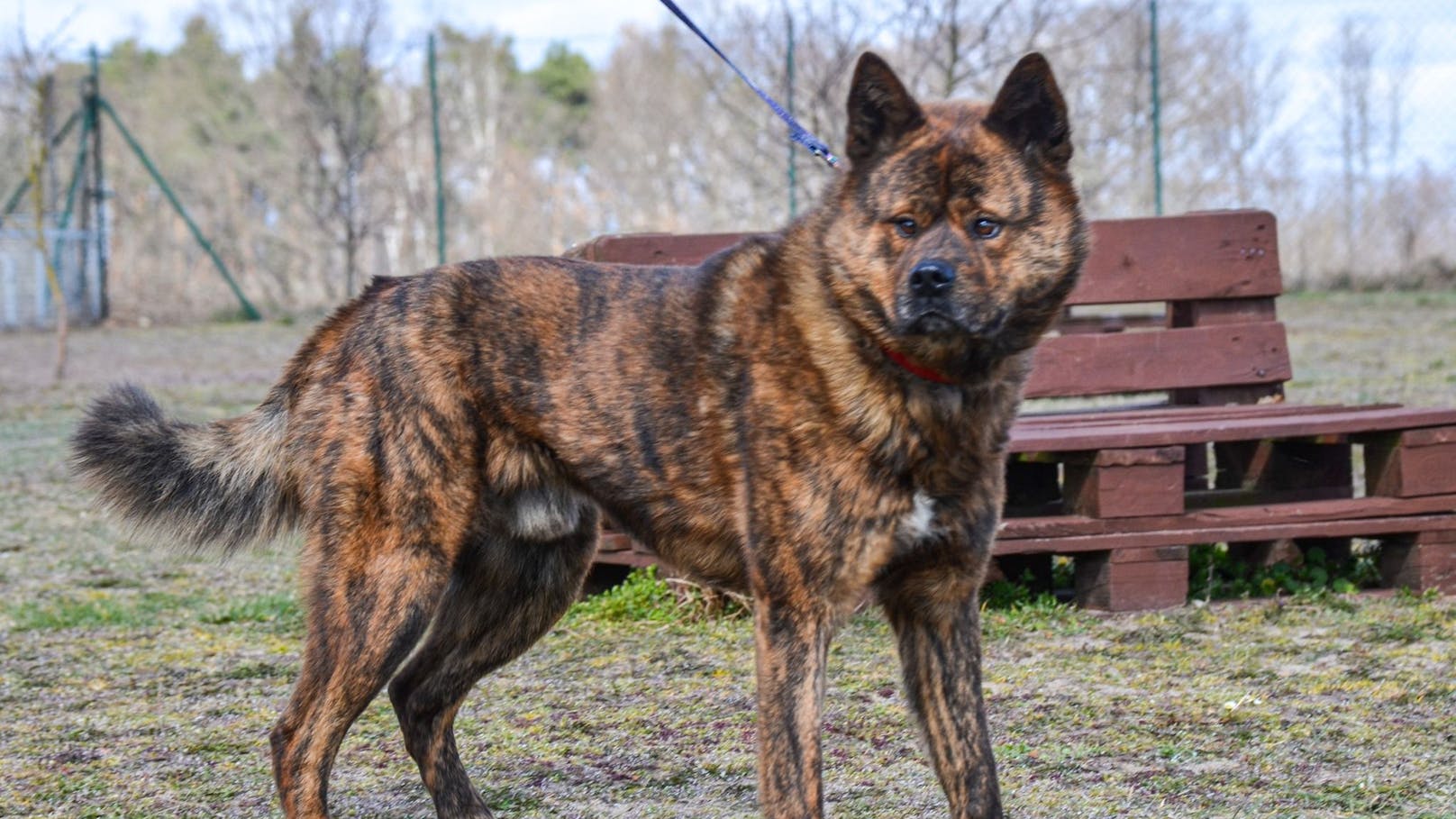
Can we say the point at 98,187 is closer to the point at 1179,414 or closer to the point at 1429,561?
the point at 1179,414

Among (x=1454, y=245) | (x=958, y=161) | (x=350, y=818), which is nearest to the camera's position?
(x=958, y=161)

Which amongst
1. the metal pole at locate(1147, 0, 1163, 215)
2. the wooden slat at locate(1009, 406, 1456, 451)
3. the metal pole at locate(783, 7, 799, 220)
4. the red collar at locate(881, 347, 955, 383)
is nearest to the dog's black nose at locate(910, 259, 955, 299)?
the red collar at locate(881, 347, 955, 383)

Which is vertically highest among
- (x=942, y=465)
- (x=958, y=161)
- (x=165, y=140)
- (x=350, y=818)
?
(x=165, y=140)

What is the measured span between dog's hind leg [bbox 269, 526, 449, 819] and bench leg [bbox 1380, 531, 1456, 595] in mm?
3590

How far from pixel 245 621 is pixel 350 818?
2245 mm

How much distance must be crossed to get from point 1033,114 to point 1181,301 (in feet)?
10.0

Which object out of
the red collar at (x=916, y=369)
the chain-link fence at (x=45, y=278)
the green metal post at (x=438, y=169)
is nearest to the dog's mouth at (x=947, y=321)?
the red collar at (x=916, y=369)

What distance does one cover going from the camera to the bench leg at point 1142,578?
4.93 meters

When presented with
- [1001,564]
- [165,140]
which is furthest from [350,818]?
[165,140]

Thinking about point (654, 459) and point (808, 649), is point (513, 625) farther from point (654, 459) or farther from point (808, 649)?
point (808, 649)

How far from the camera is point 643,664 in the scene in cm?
462

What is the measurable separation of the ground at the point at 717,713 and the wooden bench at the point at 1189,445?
0.79 feet

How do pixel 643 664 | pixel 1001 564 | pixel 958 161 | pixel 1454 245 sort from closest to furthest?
pixel 958 161
pixel 643 664
pixel 1001 564
pixel 1454 245

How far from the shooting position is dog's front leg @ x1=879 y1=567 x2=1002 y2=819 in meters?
3.02
